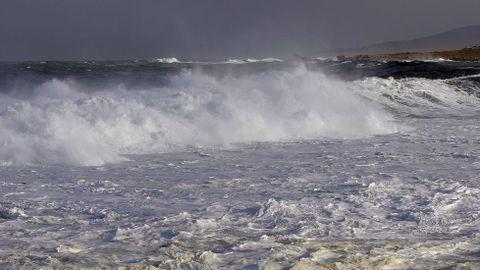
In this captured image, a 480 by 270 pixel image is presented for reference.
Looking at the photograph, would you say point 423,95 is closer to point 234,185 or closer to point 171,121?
point 171,121

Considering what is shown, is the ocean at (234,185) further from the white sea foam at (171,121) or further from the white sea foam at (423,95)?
the white sea foam at (423,95)

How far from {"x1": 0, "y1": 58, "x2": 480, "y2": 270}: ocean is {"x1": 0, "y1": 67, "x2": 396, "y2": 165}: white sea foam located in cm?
4

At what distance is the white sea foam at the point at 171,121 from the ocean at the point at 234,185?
1.6 inches

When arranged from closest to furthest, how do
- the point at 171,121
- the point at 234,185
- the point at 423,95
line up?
the point at 234,185 → the point at 171,121 → the point at 423,95

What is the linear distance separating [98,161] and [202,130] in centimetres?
353

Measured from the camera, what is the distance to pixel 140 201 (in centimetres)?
636

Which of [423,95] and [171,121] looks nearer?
[171,121]

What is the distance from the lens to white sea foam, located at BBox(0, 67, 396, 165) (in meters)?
9.74

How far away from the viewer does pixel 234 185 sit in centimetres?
716

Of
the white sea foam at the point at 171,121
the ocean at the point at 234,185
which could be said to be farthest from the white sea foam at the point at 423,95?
the white sea foam at the point at 171,121

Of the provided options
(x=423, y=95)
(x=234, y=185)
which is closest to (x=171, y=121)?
(x=234, y=185)

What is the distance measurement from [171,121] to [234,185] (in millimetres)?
5661

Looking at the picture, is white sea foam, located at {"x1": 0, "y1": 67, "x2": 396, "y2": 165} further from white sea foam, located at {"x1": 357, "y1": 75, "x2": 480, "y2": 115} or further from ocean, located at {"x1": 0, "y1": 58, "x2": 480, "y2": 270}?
white sea foam, located at {"x1": 357, "y1": 75, "x2": 480, "y2": 115}

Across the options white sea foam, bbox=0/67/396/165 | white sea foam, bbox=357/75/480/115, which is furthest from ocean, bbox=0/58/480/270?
white sea foam, bbox=357/75/480/115
